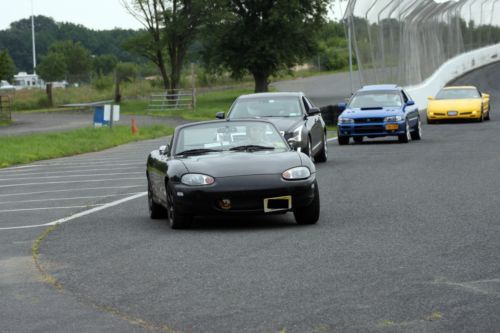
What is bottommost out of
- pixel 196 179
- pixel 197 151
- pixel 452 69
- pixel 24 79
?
pixel 196 179

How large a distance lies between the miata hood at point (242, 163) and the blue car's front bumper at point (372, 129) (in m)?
15.9

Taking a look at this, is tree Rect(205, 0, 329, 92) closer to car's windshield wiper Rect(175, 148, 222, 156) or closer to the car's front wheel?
the car's front wheel

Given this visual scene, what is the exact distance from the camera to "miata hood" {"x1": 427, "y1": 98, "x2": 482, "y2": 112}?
37688 mm

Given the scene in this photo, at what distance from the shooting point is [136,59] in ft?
606

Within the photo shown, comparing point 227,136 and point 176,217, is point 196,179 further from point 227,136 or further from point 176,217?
point 227,136

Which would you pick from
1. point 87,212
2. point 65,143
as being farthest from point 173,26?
point 87,212

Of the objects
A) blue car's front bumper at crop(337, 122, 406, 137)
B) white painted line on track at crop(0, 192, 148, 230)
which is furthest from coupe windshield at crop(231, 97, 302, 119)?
blue car's front bumper at crop(337, 122, 406, 137)

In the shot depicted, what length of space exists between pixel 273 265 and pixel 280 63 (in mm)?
62005

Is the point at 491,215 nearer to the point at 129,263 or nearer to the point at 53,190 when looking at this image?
the point at 129,263

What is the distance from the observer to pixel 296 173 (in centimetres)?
1174

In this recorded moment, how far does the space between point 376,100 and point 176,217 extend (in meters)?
18.1

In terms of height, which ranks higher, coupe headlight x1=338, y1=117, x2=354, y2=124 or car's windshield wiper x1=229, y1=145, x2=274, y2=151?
car's windshield wiper x1=229, y1=145, x2=274, y2=151

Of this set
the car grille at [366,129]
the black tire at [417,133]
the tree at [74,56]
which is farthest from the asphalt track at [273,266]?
the tree at [74,56]

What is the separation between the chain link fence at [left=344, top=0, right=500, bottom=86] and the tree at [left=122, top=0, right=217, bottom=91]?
14604 mm
